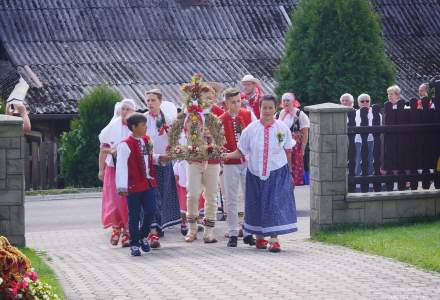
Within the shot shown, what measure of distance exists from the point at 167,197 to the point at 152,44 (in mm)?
22127

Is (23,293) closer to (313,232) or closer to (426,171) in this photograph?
(313,232)

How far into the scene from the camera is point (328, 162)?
15.4 metres

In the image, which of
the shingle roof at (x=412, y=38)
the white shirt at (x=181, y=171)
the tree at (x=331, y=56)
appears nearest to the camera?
the white shirt at (x=181, y=171)

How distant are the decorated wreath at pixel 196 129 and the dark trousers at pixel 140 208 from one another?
3.10 feet

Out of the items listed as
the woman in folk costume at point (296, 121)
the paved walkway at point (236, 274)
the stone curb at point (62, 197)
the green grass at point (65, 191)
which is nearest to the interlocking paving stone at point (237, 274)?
the paved walkway at point (236, 274)

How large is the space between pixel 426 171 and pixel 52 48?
2189cm

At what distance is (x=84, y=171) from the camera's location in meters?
28.0

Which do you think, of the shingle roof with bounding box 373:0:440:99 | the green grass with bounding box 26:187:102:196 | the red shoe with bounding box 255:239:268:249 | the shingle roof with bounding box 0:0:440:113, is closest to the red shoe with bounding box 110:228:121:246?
the red shoe with bounding box 255:239:268:249

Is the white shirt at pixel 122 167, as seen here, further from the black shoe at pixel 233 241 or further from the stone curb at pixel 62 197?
the stone curb at pixel 62 197

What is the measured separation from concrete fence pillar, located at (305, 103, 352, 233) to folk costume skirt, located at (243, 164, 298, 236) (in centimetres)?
75

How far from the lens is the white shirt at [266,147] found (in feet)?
47.9

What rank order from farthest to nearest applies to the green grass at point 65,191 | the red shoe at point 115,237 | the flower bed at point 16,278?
the green grass at point 65,191 < the red shoe at point 115,237 < the flower bed at point 16,278

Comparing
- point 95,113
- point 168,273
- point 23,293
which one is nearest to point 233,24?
point 95,113

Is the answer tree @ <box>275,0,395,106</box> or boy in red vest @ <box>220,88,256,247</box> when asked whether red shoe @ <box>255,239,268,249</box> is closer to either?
boy in red vest @ <box>220,88,256,247</box>
